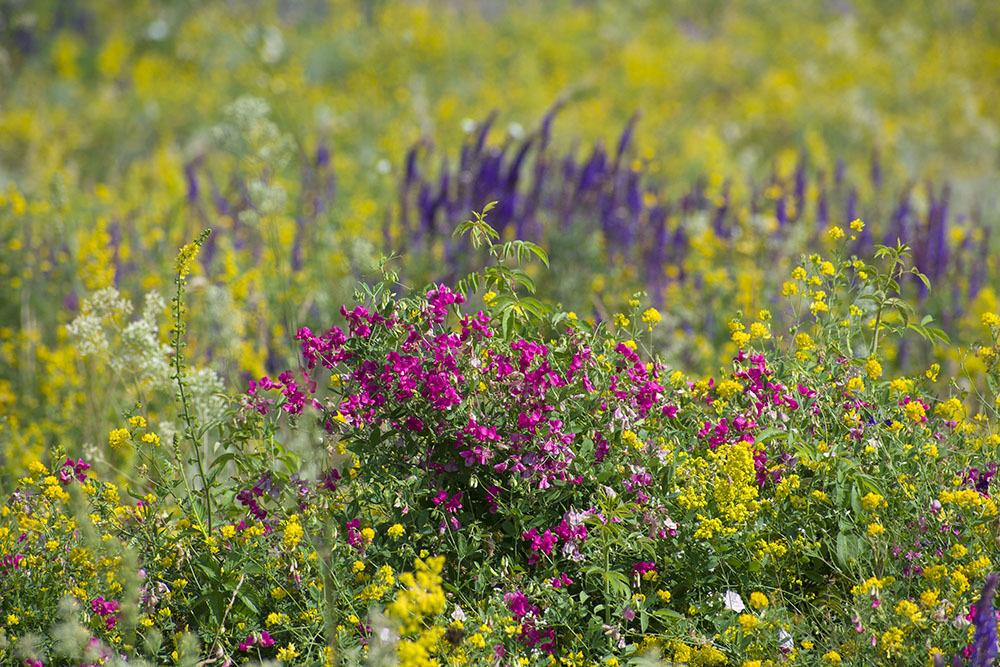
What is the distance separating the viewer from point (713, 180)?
5035mm

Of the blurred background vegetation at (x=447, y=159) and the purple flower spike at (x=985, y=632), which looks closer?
the purple flower spike at (x=985, y=632)

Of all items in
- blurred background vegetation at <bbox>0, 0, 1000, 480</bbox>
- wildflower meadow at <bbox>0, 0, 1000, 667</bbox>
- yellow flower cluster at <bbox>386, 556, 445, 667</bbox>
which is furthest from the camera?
blurred background vegetation at <bbox>0, 0, 1000, 480</bbox>

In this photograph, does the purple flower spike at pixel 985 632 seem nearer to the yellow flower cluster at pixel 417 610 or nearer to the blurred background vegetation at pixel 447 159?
the yellow flower cluster at pixel 417 610

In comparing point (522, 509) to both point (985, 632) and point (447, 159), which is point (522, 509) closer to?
point (985, 632)

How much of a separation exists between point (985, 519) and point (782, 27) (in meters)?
10.5

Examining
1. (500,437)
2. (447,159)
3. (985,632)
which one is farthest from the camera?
(447,159)

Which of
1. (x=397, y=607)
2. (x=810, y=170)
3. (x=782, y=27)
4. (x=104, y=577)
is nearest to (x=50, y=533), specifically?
(x=104, y=577)

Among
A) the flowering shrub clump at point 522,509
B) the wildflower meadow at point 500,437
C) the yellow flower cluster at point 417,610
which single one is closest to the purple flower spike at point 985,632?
the wildflower meadow at point 500,437

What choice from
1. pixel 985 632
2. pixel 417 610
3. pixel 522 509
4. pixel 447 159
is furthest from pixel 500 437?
pixel 447 159

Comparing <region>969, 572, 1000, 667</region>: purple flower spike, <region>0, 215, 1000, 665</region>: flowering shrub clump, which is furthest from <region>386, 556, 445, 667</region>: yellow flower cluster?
<region>969, 572, 1000, 667</region>: purple flower spike

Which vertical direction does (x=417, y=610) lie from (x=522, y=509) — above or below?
above

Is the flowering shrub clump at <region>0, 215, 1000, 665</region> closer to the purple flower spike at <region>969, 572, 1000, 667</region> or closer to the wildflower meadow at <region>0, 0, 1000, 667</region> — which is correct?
the wildflower meadow at <region>0, 0, 1000, 667</region>

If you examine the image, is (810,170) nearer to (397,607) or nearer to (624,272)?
(624,272)

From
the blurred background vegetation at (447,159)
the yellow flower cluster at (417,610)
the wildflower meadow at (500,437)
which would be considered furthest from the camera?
the blurred background vegetation at (447,159)
